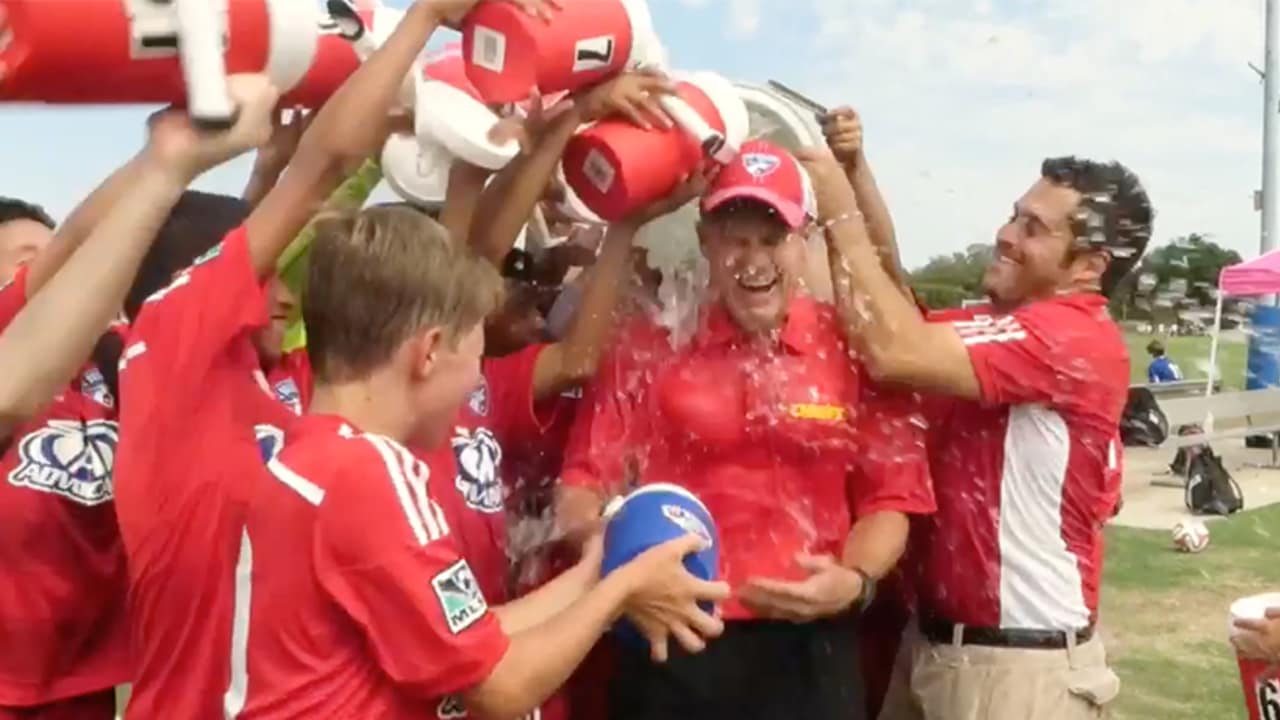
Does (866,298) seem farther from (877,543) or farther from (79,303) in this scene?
(79,303)

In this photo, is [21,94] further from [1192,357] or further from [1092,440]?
[1192,357]

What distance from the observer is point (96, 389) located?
3.06m

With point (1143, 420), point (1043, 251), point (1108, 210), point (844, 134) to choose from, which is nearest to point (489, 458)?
point (844, 134)

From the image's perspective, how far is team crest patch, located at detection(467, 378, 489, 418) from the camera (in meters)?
3.29

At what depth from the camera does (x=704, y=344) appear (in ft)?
11.0

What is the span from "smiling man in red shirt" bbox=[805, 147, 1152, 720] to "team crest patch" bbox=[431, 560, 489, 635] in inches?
50.7

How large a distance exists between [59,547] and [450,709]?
3.18 feet

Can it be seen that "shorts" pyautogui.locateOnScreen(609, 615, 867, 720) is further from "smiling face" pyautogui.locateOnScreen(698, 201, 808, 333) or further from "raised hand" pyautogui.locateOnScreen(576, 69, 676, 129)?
"raised hand" pyautogui.locateOnScreen(576, 69, 676, 129)

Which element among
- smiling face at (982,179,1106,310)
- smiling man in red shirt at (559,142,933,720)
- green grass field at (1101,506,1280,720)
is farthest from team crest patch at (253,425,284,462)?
green grass field at (1101,506,1280,720)

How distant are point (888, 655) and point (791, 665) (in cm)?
72

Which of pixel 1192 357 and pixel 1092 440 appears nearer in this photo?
pixel 1092 440

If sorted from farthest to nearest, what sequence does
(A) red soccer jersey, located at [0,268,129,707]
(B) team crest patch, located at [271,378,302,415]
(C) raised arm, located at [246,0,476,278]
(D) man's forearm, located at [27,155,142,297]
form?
(B) team crest patch, located at [271,378,302,415], (A) red soccer jersey, located at [0,268,129,707], (D) man's forearm, located at [27,155,142,297], (C) raised arm, located at [246,0,476,278]

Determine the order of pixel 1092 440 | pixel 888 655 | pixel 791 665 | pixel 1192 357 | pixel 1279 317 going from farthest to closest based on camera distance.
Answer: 1. pixel 1192 357
2. pixel 1279 317
3. pixel 888 655
4. pixel 1092 440
5. pixel 791 665

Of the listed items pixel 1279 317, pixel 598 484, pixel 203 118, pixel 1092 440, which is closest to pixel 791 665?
pixel 598 484
